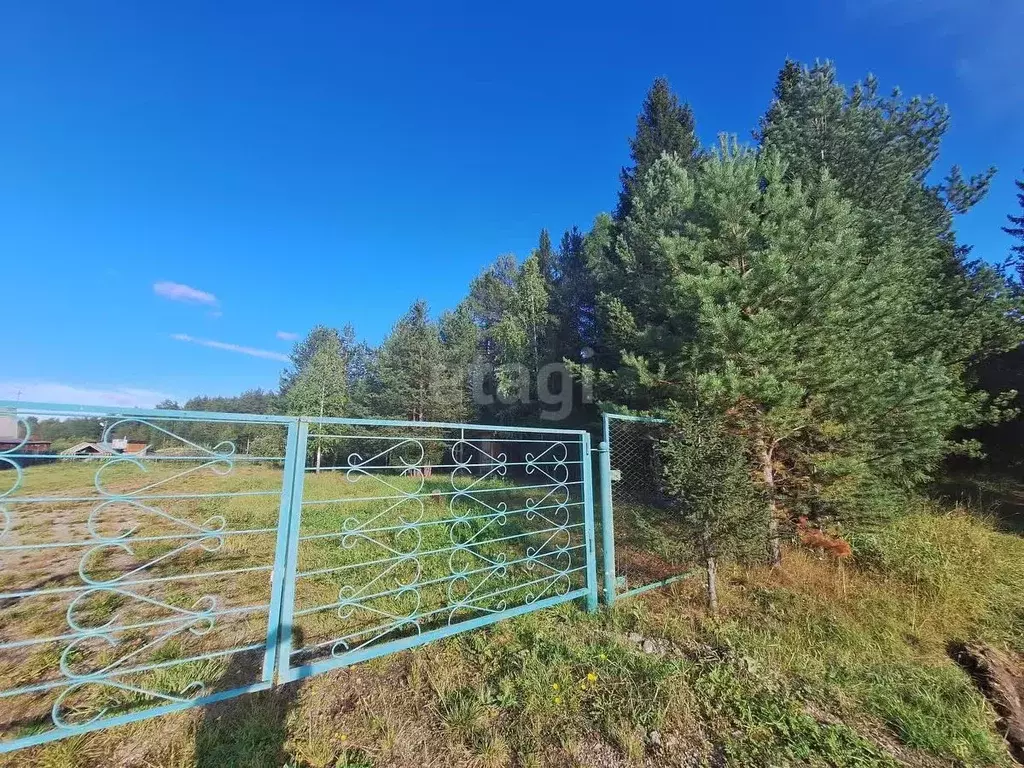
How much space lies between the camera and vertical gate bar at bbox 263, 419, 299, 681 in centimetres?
196

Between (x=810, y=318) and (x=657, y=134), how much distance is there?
12.0 meters

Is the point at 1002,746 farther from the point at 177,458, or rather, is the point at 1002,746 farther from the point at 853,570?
the point at 177,458

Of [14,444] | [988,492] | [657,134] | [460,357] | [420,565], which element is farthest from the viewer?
[460,357]

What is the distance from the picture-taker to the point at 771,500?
160 inches

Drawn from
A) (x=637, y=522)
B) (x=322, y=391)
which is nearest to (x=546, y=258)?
(x=322, y=391)

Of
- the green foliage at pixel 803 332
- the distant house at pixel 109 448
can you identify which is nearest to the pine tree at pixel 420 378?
the green foliage at pixel 803 332

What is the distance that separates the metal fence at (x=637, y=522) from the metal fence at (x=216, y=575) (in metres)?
0.20

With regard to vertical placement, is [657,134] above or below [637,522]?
above

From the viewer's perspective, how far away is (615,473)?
3494 millimetres

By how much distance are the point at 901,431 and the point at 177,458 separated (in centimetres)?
681

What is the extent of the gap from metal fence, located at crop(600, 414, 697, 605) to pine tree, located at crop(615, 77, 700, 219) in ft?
35.2

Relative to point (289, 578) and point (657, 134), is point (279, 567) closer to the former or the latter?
point (289, 578)

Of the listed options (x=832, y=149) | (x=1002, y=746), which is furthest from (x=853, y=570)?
(x=832, y=149)

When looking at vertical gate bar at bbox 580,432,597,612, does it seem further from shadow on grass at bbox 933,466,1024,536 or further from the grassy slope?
shadow on grass at bbox 933,466,1024,536
